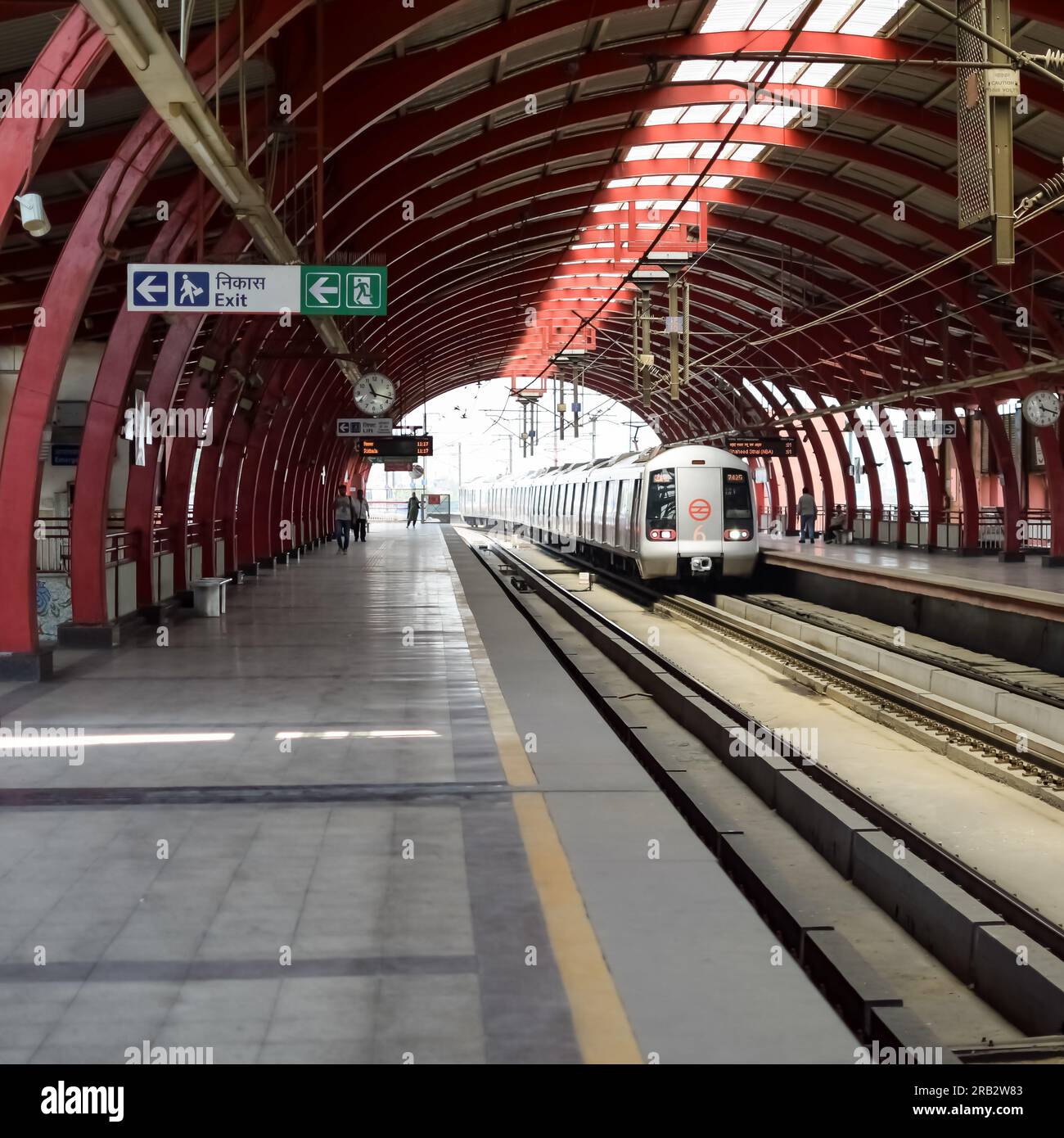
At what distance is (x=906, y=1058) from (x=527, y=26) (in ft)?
50.1

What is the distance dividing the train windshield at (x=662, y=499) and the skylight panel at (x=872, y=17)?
31.5 feet

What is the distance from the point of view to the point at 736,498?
89.6 ft

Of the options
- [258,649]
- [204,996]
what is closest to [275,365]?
[258,649]

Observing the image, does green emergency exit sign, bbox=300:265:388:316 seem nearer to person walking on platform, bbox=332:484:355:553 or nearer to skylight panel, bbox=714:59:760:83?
skylight panel, bbox=714:59:760:83

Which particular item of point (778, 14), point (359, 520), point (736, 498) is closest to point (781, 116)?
point (778, 14)

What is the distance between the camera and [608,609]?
2800cm

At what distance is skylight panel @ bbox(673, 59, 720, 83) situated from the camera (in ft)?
73.1

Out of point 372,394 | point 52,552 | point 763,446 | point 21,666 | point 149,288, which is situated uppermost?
point 372,394

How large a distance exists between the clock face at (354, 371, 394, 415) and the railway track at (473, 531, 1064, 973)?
18.7 feet

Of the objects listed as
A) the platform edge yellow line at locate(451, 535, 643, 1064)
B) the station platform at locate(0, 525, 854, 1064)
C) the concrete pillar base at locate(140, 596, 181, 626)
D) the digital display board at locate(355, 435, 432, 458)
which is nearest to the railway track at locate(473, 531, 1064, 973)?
the station platform at locate(0, 525, 854, 1064)

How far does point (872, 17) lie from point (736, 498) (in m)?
10.3

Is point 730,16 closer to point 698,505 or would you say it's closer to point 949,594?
point 949,594
